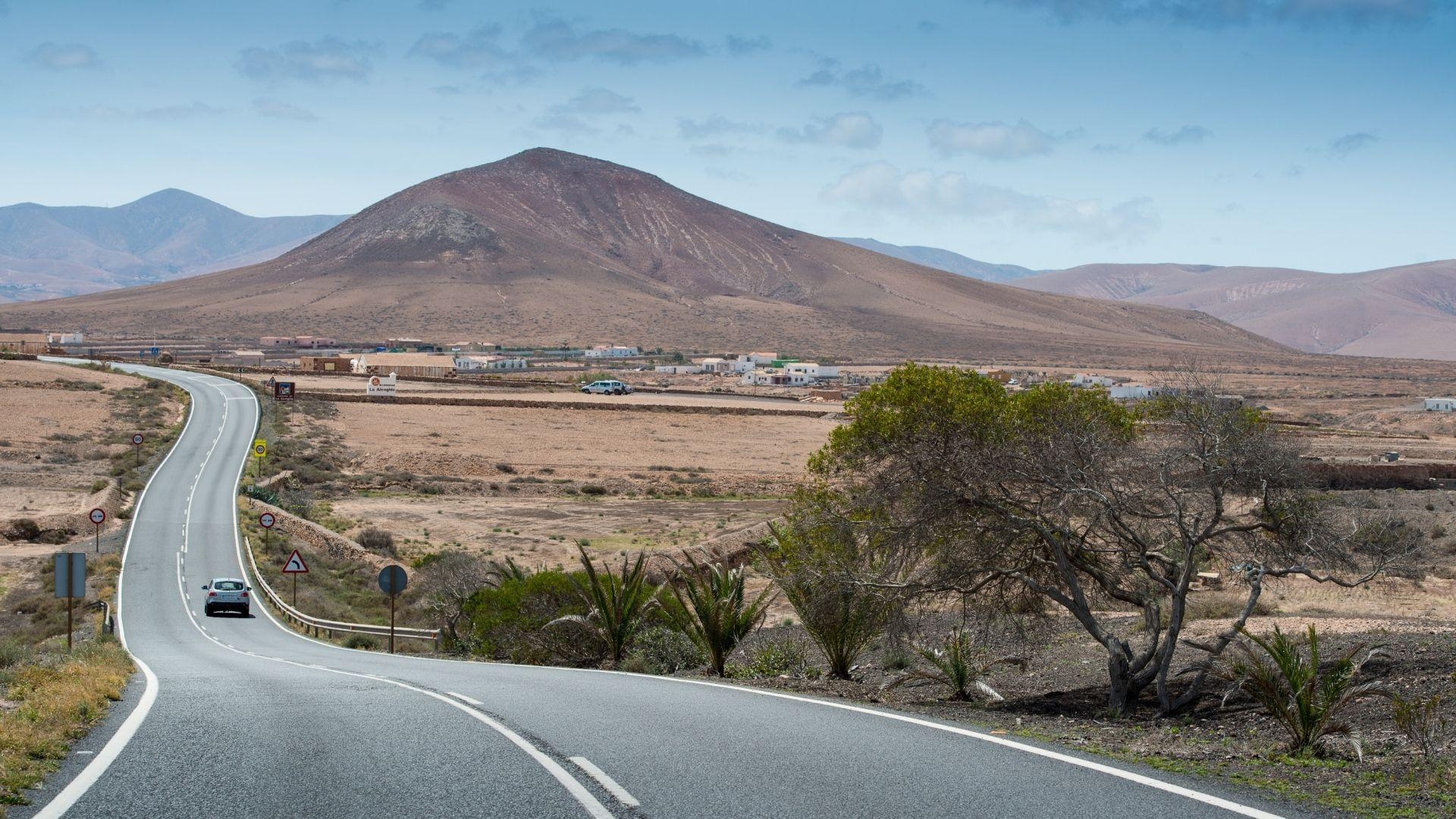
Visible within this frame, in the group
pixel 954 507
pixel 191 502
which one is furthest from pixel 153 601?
pixel 954 507

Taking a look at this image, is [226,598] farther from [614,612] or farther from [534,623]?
[614,612]

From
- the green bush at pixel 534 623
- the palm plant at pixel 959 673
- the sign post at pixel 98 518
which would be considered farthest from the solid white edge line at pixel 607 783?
the sign post at pixel 98 518

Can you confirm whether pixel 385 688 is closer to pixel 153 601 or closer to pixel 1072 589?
pixel 1072 589

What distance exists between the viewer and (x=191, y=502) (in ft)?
→ 146

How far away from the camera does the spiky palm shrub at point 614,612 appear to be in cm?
1831


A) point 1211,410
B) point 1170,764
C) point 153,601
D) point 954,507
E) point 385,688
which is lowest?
point 153,601

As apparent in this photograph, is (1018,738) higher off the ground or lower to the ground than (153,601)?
higher

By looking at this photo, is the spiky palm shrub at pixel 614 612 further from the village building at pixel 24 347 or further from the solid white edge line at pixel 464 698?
the village building at pixel 24 347

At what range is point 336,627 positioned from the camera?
27.6 meters

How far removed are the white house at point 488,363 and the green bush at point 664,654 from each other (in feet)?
382

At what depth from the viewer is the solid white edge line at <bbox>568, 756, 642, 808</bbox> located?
650 centimetres

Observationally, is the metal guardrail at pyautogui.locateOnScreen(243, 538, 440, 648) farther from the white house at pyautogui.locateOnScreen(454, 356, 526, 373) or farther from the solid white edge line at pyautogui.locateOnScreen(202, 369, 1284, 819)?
the white house at pyautogui.locateOnScreen(454, 356, 526, 373)

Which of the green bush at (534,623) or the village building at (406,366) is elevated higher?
the village building at (406,366)

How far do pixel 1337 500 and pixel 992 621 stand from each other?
403 centimetres
